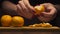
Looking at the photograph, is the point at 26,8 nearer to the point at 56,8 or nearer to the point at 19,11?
the point at 19,11

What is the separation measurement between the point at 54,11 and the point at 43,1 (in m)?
0.11

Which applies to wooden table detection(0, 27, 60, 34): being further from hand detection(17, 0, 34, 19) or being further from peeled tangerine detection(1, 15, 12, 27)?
hand detection(17, 0, 34, 19)

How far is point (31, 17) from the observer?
890mm

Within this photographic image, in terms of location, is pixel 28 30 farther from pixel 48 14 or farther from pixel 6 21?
pixel 48 14

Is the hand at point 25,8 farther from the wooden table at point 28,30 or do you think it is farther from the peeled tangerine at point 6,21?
the wooden table at point 28,30

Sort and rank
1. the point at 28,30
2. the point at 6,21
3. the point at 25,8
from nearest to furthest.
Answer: the point at 28,30 < the point at 6,21 < the point at 25,8

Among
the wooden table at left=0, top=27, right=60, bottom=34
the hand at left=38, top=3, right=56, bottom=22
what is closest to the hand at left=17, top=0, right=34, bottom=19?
the hand at left=38, top=3, right=56, bottom=22

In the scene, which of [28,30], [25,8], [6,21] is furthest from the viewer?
[25,8]

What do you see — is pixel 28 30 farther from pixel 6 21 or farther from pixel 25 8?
pixel 25 8

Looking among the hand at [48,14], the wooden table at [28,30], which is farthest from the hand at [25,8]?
the wooden table at [28,30]

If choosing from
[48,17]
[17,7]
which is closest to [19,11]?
[17,7]

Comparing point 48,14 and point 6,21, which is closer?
point 6,21

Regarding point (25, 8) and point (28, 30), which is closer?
point (28, 30)

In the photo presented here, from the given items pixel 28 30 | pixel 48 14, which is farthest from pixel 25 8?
pixel 28 30
